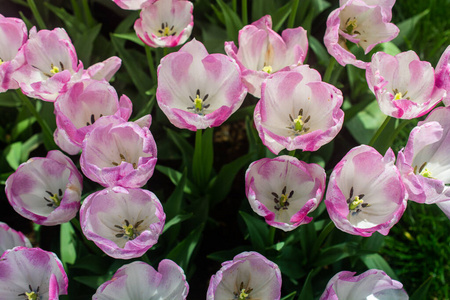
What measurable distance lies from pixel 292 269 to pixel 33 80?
3.14 feet

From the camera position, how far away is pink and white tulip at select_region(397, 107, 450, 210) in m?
1.15

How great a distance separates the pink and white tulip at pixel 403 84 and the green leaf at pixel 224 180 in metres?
0.53

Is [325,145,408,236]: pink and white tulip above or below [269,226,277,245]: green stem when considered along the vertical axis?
above

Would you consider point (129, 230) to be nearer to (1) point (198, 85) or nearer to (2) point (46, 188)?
(2) point (46, 188)

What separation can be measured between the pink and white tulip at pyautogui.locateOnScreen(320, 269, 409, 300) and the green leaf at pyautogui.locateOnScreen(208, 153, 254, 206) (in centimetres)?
58

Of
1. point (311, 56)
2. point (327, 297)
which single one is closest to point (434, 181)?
point (327, 297)

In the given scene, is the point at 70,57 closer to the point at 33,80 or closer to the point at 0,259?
the point at 33,80

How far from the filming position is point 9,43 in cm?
148

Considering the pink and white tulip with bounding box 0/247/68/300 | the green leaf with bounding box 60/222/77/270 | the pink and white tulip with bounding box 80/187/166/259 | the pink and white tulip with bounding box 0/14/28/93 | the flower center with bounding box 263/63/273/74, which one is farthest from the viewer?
the green leaf with bounding box 60/222/77/270

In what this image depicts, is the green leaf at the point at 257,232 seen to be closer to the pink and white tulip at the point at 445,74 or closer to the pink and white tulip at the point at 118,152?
the pink and white tulip at the point at 118,152

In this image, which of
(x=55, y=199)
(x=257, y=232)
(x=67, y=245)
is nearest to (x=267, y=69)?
(x=257, y=232)

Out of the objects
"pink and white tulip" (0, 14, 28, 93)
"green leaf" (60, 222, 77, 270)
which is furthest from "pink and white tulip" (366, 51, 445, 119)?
"green leaf" (60, 222, 77, 270)

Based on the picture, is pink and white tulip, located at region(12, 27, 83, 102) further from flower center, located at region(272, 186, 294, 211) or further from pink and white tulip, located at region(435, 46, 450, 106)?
pink and white tulip, located at region(435, 46, 450, 106)

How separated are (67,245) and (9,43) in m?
0.65
